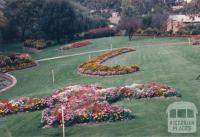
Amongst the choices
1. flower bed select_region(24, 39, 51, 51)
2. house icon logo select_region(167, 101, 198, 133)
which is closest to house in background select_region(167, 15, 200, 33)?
flower bed select_region(24, 39, 51, 51)

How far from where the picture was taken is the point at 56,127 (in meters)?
20.1

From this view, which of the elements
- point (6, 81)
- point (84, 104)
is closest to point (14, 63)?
point (6, 81)

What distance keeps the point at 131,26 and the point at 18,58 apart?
20481 mm

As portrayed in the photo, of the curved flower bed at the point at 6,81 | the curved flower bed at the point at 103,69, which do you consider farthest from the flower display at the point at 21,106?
the curved flower bed at the point at 103,69

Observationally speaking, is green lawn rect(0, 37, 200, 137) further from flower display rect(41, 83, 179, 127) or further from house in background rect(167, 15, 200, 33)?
house in background rect(167, 15, 200, 33)

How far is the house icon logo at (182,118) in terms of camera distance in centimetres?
1717

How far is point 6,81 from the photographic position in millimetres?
36344

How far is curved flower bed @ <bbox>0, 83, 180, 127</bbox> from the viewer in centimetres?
2027

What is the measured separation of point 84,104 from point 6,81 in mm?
16159

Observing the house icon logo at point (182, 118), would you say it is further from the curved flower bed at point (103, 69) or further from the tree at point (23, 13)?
the tree at point (23, 13)

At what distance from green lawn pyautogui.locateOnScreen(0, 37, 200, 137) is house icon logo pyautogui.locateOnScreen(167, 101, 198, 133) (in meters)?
0.32

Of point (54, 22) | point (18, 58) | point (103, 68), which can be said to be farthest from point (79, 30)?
point (103, 68)

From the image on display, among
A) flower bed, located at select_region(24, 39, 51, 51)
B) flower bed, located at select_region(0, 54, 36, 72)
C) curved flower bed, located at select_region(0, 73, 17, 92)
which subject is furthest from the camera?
flower bed, located at select_region(24, 39, 51, 51)

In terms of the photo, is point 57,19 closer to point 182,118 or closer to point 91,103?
point 91,103
